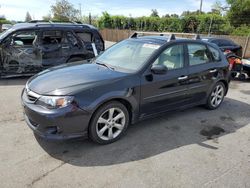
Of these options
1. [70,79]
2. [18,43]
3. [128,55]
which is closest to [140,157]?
[70,79]

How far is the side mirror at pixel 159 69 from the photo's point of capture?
12.5ft

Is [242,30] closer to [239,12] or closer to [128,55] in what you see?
[239,12]

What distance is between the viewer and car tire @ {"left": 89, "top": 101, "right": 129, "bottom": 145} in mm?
3416

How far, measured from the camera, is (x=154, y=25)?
90.0 feet

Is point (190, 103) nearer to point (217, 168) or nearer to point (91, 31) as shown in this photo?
point (217, 168)

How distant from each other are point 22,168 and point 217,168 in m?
2.49

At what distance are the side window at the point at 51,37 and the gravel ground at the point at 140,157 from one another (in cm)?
320

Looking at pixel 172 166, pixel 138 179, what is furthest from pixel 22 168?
pixel 172 166

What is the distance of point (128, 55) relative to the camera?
4.29 m

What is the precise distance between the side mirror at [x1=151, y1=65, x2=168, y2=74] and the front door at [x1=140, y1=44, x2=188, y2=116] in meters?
0.07

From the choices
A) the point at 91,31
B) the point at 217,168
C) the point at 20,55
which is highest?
the point at 91,31

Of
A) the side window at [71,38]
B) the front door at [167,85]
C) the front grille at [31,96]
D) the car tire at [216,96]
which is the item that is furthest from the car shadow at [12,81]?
the car tire at [216,96]

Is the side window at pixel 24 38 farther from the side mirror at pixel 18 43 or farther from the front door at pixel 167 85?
the front door at pixel 167 85

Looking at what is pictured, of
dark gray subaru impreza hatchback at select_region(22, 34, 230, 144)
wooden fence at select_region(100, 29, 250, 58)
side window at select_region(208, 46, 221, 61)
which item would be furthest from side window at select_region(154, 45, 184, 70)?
wooden fence at select_region(100, 29, 250, 58)
